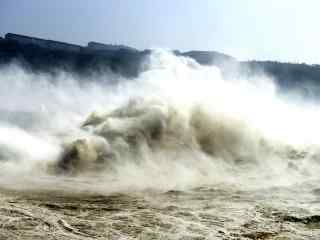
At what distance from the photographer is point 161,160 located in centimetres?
1808

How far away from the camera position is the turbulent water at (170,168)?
10.6 m

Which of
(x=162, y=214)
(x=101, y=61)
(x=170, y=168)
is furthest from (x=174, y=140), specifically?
(x=101, y=61)

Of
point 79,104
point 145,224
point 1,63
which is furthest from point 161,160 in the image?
point 1,63

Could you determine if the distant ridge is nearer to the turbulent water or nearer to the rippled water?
the turbulent water

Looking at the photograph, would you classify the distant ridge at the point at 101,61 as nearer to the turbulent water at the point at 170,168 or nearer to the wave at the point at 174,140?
the wave at the point at 174,140

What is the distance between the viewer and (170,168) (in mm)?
17250

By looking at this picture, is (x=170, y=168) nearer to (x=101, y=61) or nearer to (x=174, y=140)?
(x=174, y=140)

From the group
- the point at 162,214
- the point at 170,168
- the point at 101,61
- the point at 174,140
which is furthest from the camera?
the point at 101,61

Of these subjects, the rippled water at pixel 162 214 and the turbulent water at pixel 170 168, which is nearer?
the rippled water at pixel 162 214

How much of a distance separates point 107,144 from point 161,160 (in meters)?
2.36

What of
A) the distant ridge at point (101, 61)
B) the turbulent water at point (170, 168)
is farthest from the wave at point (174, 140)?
the distant ridge at point (101, 61)

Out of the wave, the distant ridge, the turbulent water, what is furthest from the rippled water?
the distant ridge

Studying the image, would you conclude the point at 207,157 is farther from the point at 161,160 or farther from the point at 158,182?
the point at 158,182

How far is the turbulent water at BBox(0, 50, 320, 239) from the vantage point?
418 inches
